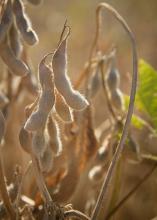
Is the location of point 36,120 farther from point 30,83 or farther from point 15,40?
point 30,83

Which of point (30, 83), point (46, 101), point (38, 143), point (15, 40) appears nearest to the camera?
point (46, 101)

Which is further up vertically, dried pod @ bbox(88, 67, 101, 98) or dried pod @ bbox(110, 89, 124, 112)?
dried pod @ bbox(88, 67, 101, 98)

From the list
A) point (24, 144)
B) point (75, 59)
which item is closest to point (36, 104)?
point (24, 144)

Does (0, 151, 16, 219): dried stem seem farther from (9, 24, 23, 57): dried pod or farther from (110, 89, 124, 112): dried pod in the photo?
(110, 89, 124, 112): dried pod

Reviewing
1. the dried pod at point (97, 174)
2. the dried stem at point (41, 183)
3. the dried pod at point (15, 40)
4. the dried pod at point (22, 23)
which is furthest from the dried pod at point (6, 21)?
the dried pod at point (97, 174)

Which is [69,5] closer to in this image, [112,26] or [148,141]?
[112,26]

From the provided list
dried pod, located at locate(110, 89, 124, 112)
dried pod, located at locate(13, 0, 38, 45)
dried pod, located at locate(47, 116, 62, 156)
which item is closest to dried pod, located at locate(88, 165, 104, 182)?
dried pod, located at locate(110, 89, 124, 112)

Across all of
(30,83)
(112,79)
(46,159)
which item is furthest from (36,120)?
(112,79)
